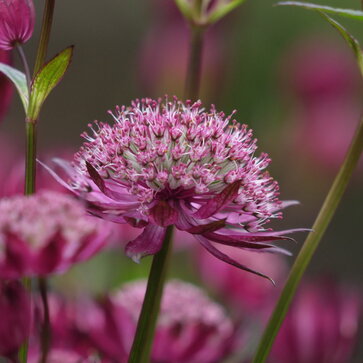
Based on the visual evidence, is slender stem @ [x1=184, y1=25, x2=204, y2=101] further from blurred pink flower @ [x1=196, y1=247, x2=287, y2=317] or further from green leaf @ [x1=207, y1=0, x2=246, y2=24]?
blurred pink flower @ [x1=196, y1=247, x2=287, y2=317]

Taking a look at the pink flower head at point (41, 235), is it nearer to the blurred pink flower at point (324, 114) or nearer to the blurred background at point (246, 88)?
the blurred background at point (246, 88)

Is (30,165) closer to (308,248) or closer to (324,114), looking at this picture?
(308,248)

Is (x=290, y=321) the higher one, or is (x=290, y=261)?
(x=290, y=321)

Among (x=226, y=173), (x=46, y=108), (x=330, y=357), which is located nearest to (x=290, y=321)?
(x=330, y=357)

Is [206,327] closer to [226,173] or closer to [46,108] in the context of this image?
[226,173]

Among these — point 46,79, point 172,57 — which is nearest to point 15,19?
point 46,79

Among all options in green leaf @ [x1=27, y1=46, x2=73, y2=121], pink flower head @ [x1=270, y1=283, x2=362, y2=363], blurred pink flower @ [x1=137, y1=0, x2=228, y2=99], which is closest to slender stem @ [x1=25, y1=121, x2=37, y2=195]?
green leaf @ [x1=27, y1=46, x2=73, y2=121]

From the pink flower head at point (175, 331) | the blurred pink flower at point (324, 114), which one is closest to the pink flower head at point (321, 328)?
the pink flower head at point (175, 331)
